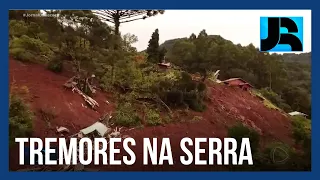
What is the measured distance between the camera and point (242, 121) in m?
12.0

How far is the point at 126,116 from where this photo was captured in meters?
11.9

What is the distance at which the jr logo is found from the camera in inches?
430

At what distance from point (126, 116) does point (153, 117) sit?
0.71 meters

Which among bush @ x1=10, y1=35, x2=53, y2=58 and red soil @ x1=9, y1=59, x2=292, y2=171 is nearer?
red soil @ x1=9, y1=59, x2=292, y2=171

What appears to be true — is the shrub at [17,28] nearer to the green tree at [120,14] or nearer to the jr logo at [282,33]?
the green tree at [120,14]

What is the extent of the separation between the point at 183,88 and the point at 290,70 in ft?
9.08

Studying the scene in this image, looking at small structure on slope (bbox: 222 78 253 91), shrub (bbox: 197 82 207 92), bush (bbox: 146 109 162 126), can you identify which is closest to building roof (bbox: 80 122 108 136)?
bush (bbox: 146 109 162 126)

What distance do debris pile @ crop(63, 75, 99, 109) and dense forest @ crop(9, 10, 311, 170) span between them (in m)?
0.06

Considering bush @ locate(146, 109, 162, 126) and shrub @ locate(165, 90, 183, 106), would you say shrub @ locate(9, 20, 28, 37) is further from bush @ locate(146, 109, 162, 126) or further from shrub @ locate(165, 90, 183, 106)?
shrub @ locate(165, 90, 183, 106)

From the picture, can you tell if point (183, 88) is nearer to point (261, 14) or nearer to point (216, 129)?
point (216, 129)

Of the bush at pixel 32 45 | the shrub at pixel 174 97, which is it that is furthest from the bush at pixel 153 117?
the bush at pixel 32 45

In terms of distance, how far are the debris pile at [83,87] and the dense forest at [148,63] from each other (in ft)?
0.19

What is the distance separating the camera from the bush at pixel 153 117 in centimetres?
1197

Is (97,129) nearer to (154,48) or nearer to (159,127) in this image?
(159,127)
